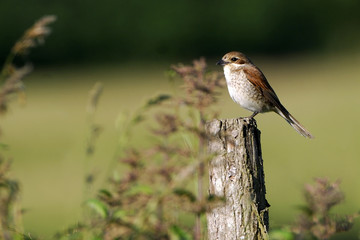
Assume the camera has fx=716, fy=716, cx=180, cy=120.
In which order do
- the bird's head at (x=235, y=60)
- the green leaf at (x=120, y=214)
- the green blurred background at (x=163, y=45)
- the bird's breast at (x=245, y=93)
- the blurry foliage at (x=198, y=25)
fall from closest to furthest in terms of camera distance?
1. the green leaf at (x=120, y=214)
2. the bird's breast at (x=245, y=93)
3. the bird's head at (x=235, y=60)
4. the green blurred background at (x=163, y=45)
5. the blurry foliage at (x=198, y=25)

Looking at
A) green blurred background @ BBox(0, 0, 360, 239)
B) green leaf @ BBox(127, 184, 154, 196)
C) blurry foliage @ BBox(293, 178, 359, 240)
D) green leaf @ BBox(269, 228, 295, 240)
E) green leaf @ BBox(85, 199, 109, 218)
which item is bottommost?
green leaf @ BBox(269, 228, 295, 240)

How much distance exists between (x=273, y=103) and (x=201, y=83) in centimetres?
259

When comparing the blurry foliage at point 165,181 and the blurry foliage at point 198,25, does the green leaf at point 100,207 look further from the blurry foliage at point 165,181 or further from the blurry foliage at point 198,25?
the blurry foliage at point 198,25

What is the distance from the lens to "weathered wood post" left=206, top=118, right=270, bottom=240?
8.93ft

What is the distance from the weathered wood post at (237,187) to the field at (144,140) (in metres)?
0.14

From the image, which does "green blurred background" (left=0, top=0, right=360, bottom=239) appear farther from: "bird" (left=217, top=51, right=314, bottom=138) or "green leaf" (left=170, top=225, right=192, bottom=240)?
"green leaf" (left=170, top=225, right=192, bottom=240)

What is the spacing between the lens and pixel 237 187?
2.75m

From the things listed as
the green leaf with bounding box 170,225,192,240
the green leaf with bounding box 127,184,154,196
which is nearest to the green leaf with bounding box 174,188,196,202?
the green leaf with bounding box 170,225,192,240

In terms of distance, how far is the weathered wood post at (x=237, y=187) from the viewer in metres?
2.72

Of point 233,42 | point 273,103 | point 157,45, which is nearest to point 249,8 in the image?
point 233,42

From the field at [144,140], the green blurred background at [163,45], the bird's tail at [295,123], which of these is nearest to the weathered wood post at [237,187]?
the field at [144,140]

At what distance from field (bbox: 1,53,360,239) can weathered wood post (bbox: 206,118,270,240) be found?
0.14 metres

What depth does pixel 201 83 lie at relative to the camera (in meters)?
2.43

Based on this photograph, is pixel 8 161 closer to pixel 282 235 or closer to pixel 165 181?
pixel 165 181
